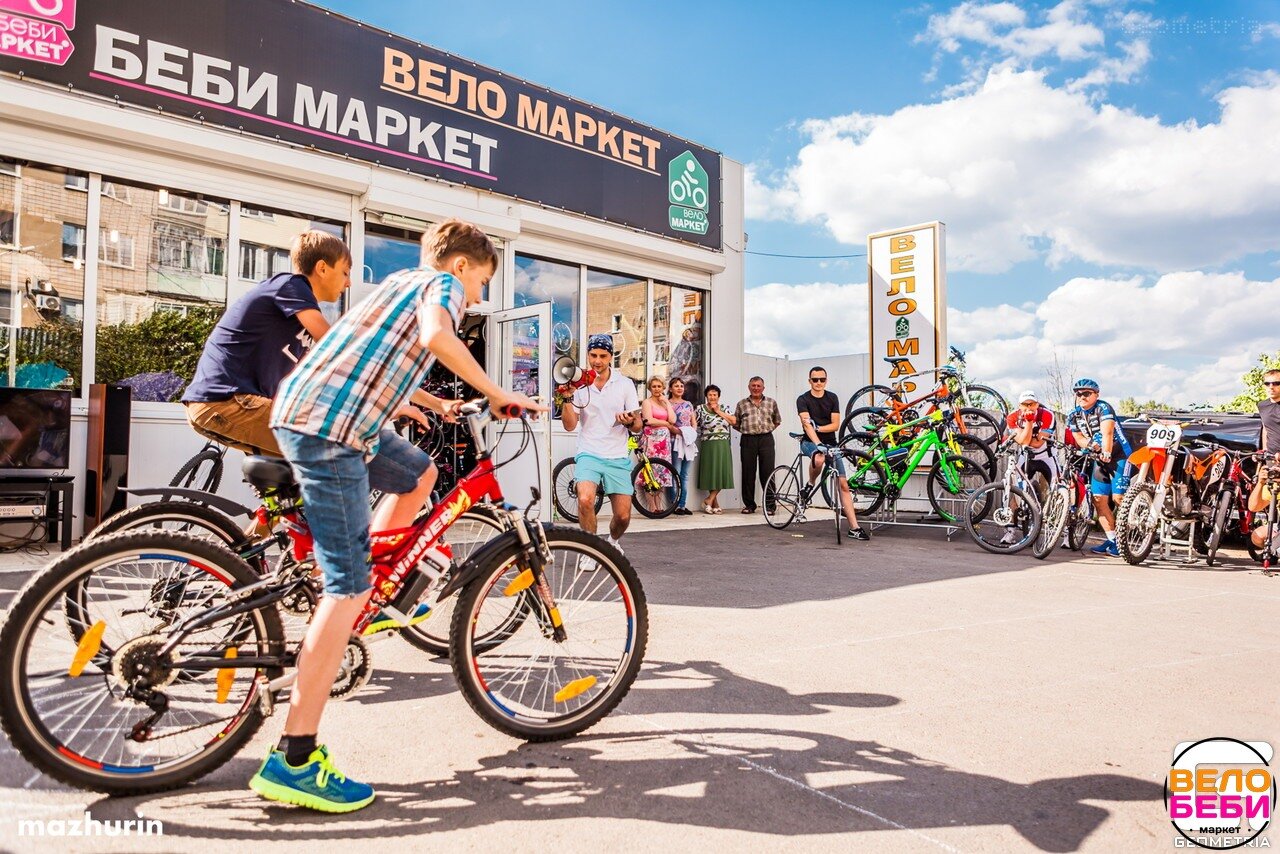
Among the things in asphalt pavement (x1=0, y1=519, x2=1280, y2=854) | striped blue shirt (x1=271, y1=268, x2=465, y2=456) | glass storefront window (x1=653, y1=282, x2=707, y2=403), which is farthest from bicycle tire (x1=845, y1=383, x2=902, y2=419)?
striped blue shirt (x1=271, y1=268, x2=465, y2=456)

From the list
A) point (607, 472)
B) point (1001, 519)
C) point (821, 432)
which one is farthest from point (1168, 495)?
point (607, 472)

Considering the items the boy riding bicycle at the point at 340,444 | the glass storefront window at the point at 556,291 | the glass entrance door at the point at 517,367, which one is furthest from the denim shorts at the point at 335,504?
the glass storefront window at the point at 556,291

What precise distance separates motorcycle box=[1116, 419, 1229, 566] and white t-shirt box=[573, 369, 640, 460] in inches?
222

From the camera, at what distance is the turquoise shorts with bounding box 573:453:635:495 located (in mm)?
6402

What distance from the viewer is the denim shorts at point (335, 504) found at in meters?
2.60

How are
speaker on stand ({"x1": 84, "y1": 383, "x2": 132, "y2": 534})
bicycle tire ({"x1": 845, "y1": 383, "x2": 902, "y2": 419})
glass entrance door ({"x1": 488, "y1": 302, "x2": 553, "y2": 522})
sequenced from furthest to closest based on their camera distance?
bicycle tire ({"x1": 845, "y1": 383, "x2": 902, "y2": 419})
glass entrance door ({"x1": 488, "y1": 302, "x2": 553, "y2": 522})
speaker on stand ({"x1": 84, "y1": 383, "x2": 132, "y2": 534})

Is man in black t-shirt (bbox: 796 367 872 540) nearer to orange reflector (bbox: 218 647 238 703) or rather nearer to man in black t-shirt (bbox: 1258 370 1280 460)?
man in black t-shirt (bbox: 1258 370 1280 460)

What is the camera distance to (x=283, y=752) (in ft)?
8.47

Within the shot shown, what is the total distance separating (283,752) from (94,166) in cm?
784

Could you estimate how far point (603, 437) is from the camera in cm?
643

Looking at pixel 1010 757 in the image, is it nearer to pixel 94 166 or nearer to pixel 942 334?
pixel 94 166

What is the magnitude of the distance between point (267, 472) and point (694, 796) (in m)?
1.67

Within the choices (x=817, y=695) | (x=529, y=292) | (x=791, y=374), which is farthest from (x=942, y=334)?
(x=817, y=695)

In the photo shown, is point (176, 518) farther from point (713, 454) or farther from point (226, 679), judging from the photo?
point (713, 454)
